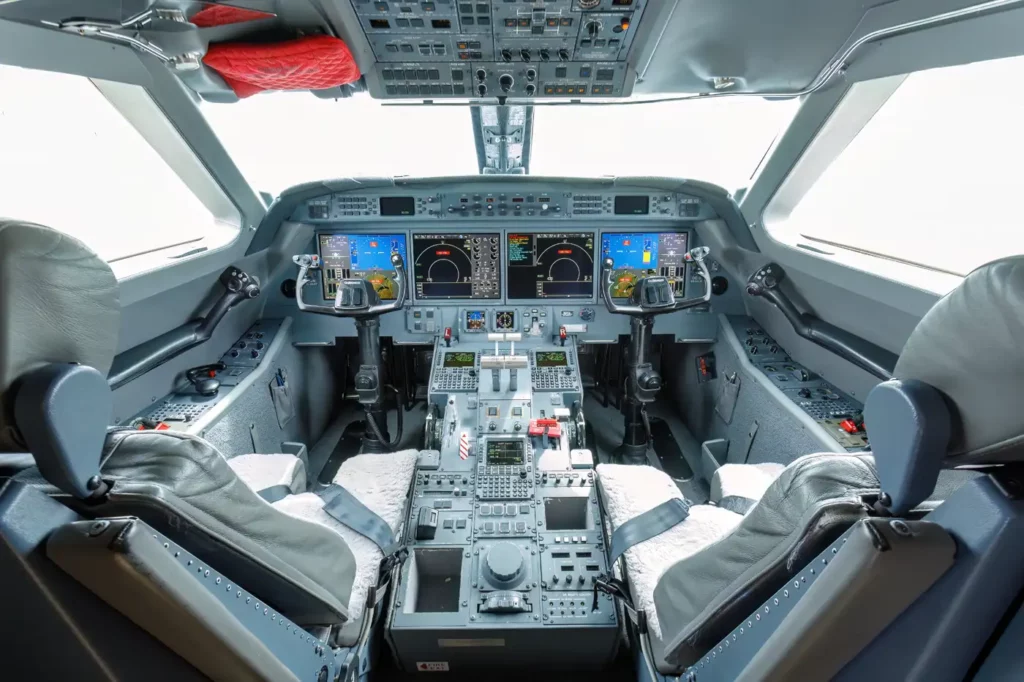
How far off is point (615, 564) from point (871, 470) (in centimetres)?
106

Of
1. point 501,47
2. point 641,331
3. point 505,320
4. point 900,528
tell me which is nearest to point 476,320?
point 505,320

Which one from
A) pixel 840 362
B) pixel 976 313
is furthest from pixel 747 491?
pixel 976 313

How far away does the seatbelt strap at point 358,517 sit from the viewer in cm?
180

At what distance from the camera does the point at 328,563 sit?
1.37m

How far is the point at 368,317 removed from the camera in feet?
10.4

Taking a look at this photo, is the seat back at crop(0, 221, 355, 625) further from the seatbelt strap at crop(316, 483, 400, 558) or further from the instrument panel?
the instrument panel

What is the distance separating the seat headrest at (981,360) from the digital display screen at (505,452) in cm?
200

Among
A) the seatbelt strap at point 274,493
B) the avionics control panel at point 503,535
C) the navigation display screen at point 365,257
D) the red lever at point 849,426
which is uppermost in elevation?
the navigation display screen at point 365,257

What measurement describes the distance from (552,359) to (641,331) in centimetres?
59

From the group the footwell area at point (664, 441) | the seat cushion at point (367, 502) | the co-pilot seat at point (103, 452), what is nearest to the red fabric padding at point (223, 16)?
the co-pilot seat at point (103, 452)

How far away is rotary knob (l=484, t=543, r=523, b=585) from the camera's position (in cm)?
186

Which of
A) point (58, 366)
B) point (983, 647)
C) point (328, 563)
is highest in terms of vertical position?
point (58, 366)

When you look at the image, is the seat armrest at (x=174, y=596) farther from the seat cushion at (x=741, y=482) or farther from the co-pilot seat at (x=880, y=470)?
the seat cushion at (x=741, y=482)

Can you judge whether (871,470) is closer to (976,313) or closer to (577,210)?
(976,313)
